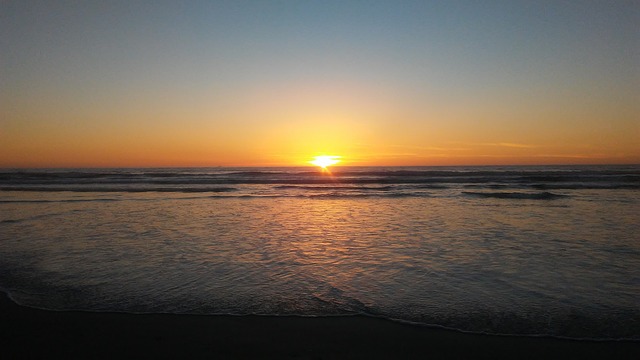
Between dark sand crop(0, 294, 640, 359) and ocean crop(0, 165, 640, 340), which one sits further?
ocean crop(0, 165, 640, 340)

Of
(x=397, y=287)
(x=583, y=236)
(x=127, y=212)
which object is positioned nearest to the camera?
(x=397, y=287)

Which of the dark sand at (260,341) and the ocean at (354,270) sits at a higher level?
the ocean at (354,270)

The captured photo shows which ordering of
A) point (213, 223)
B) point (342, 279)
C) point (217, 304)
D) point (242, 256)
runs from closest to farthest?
1. point (217, 304)
2. point (342, 279)
3. point (242, 256)
4. point (213, 223)

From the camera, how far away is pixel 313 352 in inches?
165

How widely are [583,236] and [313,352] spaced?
932cm

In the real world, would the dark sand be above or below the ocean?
below

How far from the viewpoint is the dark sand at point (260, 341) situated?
4.18 m

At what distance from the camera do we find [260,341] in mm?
4449

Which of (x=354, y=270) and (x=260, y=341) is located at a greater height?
(x=354, y=270)

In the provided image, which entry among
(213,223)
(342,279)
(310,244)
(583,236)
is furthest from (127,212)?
(583,236)

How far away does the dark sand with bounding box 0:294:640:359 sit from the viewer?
4.18 m

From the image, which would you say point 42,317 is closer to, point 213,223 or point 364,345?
point 364,345

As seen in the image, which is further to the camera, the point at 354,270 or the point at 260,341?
the point at 354,270

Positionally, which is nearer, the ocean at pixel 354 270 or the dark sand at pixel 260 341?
the dark sand at pixel 260 341
